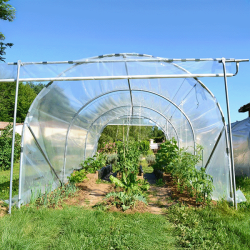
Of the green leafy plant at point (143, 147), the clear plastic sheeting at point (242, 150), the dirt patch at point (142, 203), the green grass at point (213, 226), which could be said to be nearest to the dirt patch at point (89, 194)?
the dirt patch at point (142, 203)

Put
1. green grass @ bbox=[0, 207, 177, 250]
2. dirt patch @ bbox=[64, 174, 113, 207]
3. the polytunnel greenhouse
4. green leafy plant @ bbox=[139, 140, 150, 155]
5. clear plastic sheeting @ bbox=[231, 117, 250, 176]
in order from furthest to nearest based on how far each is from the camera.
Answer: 1. clear plastic sheeting @ bbox=[231, 117, 250, 176]
2. green leafy plant @ bbox=[139, 140, 150, 155]
3. dirt patch @ bbox=[64, 174, 113, 207]
4. the polytunnel greenhouse
5. green grass @ bbox=[0, 207, 177, 250]

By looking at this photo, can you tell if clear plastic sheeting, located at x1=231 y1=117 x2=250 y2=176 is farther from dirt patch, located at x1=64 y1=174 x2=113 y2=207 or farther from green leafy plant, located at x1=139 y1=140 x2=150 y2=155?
dirt patch, located at x1=64 y1=174 x2=113 y2=207

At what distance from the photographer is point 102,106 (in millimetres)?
8961

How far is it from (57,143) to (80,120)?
6.34 ft

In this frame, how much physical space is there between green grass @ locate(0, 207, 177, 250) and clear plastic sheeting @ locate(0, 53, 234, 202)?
3.74ft

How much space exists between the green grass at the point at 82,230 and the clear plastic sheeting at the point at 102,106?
1.14m

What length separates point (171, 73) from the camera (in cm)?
478

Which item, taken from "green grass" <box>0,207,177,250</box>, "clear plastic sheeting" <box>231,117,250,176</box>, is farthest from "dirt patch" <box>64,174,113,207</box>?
"clear plastic sheeting" <box>231,117,250,176</box>

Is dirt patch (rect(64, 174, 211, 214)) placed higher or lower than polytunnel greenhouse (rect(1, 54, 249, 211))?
lower

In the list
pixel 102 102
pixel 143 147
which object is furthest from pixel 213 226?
pixel 102 102

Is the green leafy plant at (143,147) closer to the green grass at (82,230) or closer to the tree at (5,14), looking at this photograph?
the green grass at (82,230)

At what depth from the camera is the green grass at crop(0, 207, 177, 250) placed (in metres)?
2.91

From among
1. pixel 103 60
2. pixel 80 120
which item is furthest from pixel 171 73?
pixel 80 120

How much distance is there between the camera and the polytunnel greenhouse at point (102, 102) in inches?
181
